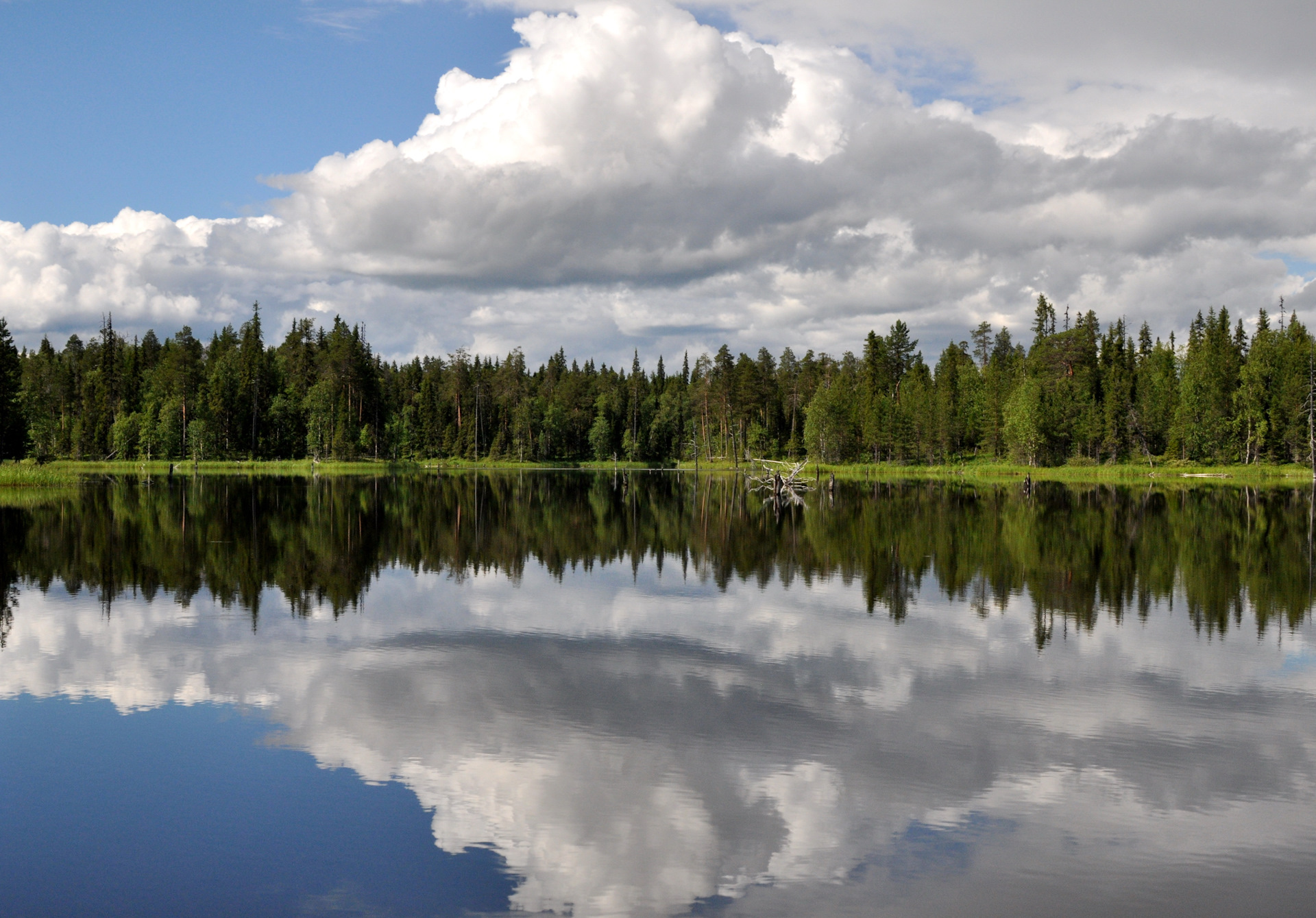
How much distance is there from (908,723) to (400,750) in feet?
24.9

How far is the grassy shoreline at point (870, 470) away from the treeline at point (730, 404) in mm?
3161

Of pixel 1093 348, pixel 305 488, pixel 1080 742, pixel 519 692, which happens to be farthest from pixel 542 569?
pixel 1093 348

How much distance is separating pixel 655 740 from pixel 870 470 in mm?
116156

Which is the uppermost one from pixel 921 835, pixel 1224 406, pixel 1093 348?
pixel 1093 348

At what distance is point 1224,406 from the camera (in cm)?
11238

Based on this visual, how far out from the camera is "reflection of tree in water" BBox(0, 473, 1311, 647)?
82.8ft

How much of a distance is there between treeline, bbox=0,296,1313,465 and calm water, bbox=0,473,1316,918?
282 ft

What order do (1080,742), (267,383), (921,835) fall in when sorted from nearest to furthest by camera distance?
1. (921,835)
2. (1080,742)
3. (267,383)

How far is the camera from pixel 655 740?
12.7 m

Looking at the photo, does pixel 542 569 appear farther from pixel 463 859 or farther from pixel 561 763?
pixel 463 859

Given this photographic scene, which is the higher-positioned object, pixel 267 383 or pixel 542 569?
pixel 267 383

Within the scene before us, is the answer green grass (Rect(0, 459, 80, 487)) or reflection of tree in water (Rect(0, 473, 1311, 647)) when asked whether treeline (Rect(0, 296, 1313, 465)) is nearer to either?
green grass (Rect(0, 459, 80, 487))

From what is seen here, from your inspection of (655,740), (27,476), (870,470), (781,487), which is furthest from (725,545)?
(870,470)

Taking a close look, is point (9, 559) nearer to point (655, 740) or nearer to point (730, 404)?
point (655, 740)
